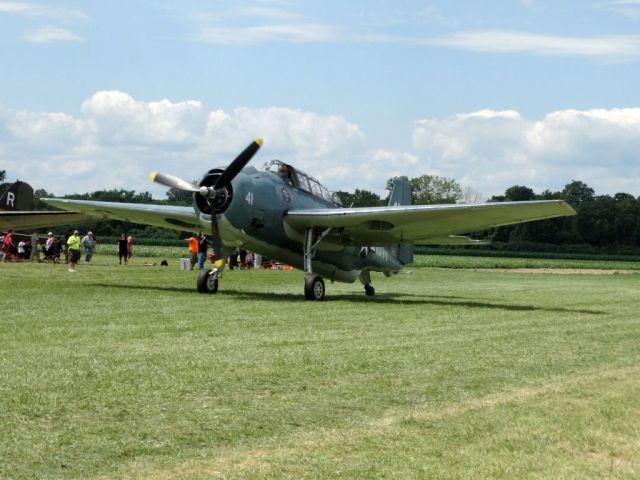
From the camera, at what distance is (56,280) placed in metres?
25.8

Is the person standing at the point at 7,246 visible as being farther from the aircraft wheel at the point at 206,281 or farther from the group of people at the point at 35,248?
the aircraft wheel at the point at 206,281

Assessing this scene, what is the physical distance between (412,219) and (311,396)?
13.5 meters

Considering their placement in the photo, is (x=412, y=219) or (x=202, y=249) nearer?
(x=412, y=219)

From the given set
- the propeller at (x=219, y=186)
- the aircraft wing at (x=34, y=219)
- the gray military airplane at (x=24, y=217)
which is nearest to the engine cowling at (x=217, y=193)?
the propeller at (x=219, y=186)

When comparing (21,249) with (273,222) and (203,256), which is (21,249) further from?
(273,222)

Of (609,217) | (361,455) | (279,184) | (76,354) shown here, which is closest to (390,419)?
(361,455)


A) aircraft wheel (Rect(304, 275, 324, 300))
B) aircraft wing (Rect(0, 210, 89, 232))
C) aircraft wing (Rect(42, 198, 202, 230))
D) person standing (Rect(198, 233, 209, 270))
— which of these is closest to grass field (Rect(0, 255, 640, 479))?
aircraft wheel (Rect(304, 275, 324, 300))

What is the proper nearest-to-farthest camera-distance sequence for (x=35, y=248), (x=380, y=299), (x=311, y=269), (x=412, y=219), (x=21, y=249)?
(x=412, y=219) < (x=311, y=269) < (x=380, y=299) < (x=21, y=249) < (x=35, y=248)

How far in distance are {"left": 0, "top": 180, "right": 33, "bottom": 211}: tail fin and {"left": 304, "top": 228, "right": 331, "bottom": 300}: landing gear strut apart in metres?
28.9

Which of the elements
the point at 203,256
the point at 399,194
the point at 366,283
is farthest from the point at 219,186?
the point at 203,256

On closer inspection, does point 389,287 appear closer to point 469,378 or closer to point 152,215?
point 152,215

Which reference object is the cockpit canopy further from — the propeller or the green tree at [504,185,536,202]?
the green tree at [504,185,536,202]

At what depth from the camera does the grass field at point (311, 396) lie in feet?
19.2

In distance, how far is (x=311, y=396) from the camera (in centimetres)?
812
